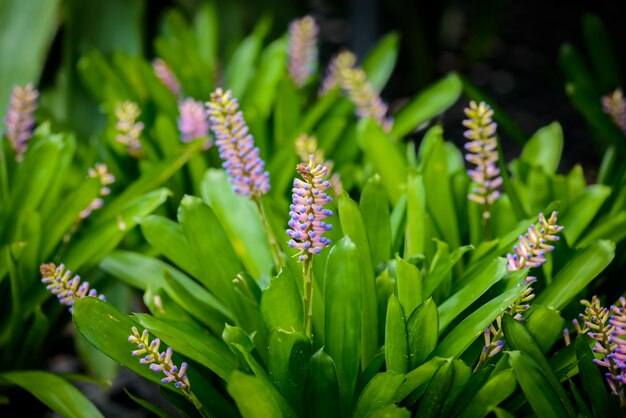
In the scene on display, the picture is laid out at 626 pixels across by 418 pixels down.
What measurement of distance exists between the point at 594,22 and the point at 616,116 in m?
0.33

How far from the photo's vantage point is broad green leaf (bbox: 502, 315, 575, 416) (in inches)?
32.5

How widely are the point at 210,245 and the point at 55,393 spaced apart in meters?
0.29

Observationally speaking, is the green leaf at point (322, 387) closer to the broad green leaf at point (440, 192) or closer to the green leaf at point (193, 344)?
the green leaf at point (193, 344)

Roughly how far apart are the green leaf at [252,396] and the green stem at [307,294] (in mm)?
104

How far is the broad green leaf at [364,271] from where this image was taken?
0.91 metres

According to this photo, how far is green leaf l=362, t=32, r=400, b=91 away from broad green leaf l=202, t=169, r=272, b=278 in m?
0.59

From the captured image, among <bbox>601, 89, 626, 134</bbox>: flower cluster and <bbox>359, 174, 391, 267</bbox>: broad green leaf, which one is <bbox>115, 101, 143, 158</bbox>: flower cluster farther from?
<bbox>601, 89, 626, 134</bbox>: flower cluster

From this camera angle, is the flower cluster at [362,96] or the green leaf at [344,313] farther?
the flower cluster at [362,96]

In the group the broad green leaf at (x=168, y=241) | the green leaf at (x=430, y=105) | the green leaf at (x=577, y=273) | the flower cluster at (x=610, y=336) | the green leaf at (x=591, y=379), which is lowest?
the green leaf at (x=591, y=379)

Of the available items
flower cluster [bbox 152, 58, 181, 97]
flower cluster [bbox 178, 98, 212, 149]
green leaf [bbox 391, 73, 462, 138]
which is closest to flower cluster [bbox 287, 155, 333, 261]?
flower cluster [bbox 178, 98, 212, 149]

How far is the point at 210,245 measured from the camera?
100 centimetres

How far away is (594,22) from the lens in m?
1.60

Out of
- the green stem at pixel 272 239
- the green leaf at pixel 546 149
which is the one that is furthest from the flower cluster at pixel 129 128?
the green leaf at pixel 546 149

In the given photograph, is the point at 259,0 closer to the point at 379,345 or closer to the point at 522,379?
the point at 379,345
